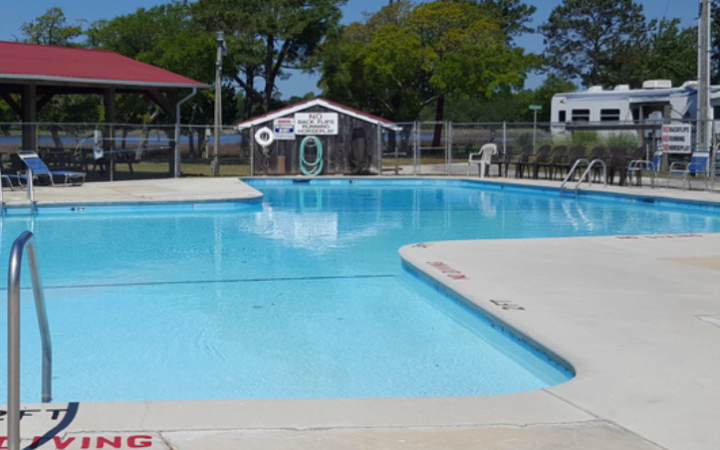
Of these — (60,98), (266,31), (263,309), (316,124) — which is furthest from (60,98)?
(263,309)

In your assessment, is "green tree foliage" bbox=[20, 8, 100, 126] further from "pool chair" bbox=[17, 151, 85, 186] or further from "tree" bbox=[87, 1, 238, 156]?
"pool chair" bbox=[17, 151, 85, 186]

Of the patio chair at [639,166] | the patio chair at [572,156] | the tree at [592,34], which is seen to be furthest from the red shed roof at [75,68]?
the tree at [592,34]

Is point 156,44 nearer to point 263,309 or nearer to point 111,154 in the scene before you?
point 111,154

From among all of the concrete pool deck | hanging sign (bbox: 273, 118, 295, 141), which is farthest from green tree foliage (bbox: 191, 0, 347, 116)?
the concrete pool deck

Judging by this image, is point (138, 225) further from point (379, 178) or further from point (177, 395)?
point (379, 178)

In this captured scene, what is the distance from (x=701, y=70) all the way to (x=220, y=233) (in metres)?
15.5

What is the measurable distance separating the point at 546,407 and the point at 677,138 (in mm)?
18599

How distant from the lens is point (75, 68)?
23.6 m

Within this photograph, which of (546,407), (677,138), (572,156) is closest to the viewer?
(546,407)

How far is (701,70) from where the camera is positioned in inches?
936

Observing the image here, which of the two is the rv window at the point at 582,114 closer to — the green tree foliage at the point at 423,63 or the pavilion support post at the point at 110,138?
the green tree foliage at the point at 423,63

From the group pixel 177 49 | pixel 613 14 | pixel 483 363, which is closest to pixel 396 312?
pixel 483 363

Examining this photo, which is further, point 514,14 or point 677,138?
point 514,14

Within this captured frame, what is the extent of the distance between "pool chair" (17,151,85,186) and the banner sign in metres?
14.2
